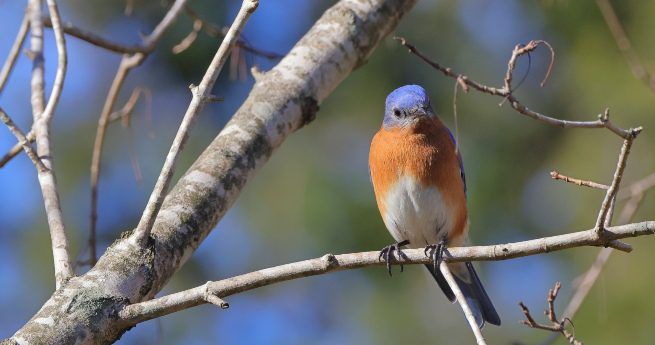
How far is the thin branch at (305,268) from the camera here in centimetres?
237

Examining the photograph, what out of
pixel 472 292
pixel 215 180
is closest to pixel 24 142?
pixel 215 180

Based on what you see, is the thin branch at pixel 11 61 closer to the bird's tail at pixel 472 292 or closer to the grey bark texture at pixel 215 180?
the grey bark texture at pixel 215 180

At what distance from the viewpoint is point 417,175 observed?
13.6 feet

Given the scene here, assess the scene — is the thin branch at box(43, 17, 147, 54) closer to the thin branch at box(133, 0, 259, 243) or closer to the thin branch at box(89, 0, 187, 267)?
the thin branch at box(89, 0, 187, 267)

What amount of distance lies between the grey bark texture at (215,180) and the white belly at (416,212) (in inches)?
27.3

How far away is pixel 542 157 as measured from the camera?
6.58 meters

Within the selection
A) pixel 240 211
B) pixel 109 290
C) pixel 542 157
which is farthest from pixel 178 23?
pixel 109 290

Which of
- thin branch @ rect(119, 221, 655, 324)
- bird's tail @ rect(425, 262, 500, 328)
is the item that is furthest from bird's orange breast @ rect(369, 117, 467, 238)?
thin branch @ rect(119, 221, 655, 324)

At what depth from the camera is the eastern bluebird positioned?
4145mm

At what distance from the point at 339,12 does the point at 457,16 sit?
3323mm

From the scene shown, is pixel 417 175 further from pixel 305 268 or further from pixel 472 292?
pixel 305 268

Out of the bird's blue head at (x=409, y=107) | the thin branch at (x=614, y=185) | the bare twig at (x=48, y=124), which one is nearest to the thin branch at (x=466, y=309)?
the thin branch at (x=614, y=185)

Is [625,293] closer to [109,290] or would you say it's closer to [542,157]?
[542,157]

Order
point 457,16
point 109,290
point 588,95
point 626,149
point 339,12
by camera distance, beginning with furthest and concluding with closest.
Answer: point 457,16, point 588,95, point 339,12, point 109,290, point 626,149
